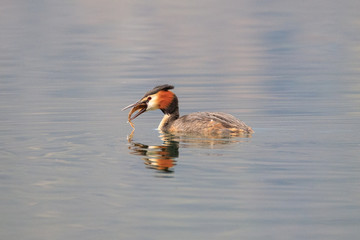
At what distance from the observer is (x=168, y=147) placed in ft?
44.7

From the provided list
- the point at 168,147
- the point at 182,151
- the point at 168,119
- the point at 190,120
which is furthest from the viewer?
the point at 168,119

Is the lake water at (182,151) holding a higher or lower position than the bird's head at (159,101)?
lower

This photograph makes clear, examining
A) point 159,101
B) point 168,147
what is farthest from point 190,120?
point 168,147

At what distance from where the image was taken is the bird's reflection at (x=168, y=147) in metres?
12.2

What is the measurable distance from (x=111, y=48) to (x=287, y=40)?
8805 mm

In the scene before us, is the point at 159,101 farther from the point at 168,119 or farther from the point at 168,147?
the point at 168,147

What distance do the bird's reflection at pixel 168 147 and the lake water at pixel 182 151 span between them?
0.03 metres

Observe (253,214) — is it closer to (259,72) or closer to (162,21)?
(259,72)

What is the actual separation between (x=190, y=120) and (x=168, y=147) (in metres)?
1.31

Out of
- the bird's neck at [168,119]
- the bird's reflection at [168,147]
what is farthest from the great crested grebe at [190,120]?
the bird's reflection at [168,147]

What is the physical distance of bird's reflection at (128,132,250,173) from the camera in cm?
1223

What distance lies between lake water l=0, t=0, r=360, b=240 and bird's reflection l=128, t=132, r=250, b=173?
30mm

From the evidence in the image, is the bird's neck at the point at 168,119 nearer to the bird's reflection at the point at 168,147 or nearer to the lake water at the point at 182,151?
the lake water at the point at 182,151

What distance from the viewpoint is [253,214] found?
9430mm
